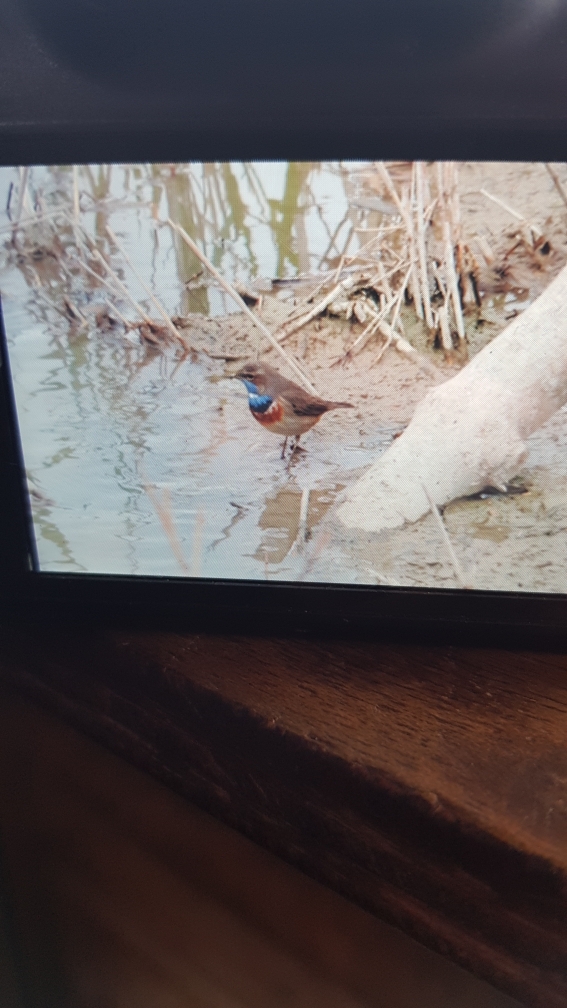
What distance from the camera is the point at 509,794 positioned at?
42 centimetres

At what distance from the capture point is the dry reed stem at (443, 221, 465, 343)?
0.41 m

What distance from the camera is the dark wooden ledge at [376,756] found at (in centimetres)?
41

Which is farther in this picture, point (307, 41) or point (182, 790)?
point (182, 790)

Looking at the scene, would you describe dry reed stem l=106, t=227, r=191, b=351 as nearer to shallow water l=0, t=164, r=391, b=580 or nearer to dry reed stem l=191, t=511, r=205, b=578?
shallow water l=0, t=164, r=391, b=580

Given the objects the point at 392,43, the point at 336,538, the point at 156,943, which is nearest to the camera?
the point at 392,43

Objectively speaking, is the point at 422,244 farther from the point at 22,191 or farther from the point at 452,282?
the point at 22,191

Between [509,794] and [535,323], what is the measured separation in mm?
290

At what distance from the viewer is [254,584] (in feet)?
1.65

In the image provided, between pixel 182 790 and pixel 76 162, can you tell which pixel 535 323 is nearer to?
pixel 76 162

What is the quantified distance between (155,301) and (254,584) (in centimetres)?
21

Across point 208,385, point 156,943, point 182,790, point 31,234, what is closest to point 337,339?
point 208,385

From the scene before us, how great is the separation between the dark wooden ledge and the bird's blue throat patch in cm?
19

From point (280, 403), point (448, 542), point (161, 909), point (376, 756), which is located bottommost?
point (161, 909)

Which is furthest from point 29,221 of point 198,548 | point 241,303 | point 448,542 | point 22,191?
point 448,542
